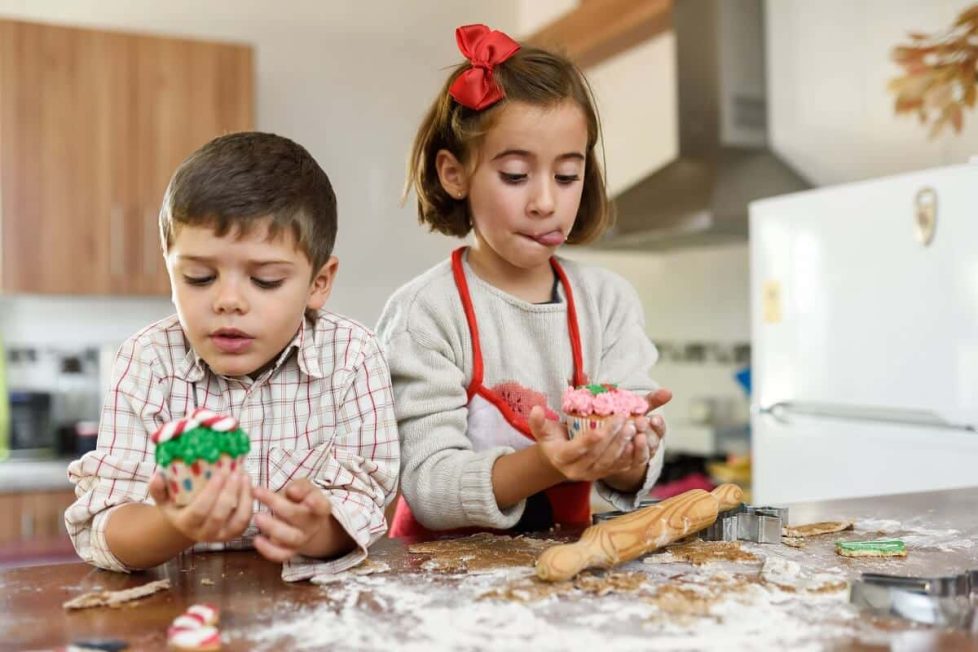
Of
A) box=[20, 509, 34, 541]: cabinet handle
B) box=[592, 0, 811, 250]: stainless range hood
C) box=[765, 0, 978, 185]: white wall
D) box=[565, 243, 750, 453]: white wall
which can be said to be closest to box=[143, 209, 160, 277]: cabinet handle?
box=[20, 509, 34, 541]: cabinet handle

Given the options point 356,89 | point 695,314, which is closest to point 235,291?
point 695,314

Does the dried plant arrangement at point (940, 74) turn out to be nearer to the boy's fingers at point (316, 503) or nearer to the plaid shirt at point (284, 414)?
the plaid shirt at point (284, 414)

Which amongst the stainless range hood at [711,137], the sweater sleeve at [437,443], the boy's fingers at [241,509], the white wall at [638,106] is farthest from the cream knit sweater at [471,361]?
the white wall at [638,106]

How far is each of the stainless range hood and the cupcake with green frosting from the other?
2325mm

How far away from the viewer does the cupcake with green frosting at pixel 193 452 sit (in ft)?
2.48

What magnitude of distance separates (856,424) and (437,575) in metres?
1.56

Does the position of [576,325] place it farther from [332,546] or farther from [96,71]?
[96,71]

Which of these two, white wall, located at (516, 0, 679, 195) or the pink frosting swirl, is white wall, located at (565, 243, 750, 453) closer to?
white wall, located at (516, 0, 679, 195)

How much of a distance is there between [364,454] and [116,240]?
2.54 m

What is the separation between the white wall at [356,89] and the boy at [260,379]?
2.90m

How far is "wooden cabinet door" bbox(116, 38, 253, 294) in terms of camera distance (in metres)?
3.25

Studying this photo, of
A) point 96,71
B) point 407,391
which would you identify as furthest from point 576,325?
point 96,71

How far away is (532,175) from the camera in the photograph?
116 centimetres

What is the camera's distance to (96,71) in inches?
126
